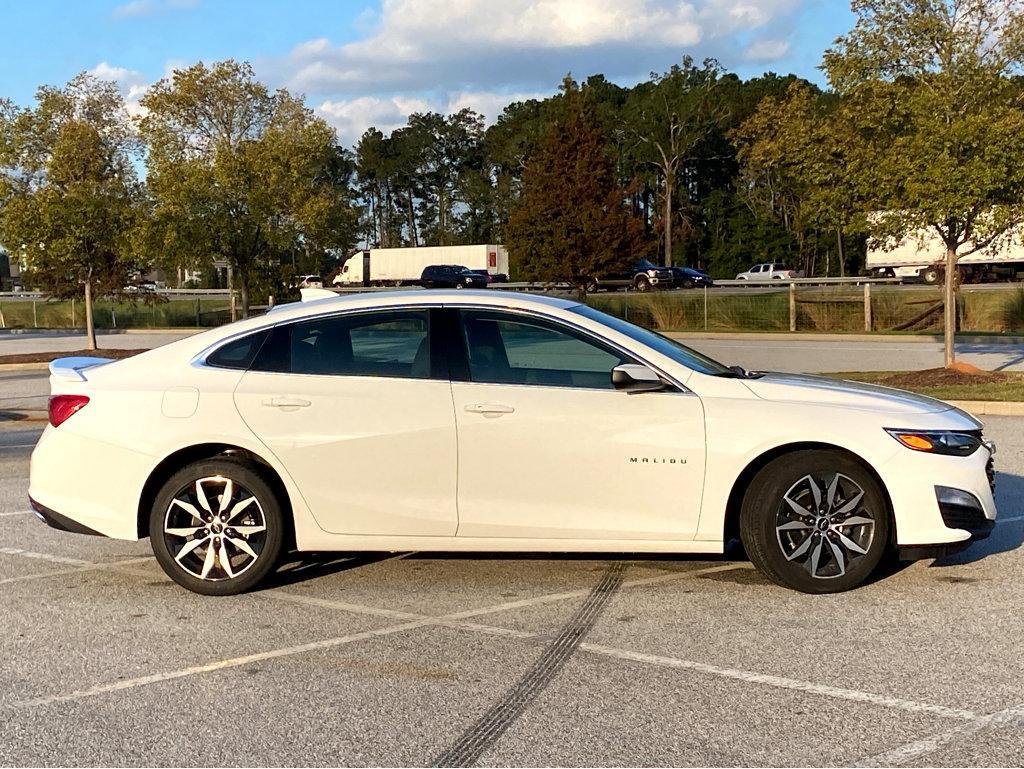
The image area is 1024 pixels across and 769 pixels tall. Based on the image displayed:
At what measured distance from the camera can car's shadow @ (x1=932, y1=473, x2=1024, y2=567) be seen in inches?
253

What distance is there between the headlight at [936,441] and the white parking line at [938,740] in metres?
1.66

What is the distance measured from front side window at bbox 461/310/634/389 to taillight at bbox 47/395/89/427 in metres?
2.16

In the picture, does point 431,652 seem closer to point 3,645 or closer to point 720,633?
point 720,633

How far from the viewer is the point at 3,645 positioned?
5066 mm

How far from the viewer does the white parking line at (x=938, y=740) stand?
3.69 m

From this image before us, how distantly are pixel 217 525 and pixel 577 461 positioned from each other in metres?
1.96

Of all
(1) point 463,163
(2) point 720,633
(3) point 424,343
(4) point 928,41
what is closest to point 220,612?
(3) point 424,343

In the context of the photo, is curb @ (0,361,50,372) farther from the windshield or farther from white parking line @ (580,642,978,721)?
white parking line @ (580,642,978,721)

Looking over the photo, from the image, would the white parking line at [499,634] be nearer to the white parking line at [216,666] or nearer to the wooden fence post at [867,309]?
the white parking line at [216,666]

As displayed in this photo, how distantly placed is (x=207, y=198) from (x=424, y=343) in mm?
21566

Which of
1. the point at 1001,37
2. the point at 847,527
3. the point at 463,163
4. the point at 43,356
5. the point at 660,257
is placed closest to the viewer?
the point at 847,527

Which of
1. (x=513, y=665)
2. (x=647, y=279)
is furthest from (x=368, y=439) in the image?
(x=647, y=279)

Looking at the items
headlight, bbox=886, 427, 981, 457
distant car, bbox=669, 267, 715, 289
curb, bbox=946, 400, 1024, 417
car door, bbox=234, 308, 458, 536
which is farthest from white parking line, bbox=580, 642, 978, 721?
distant car, bbox=669, 267, 715, 289

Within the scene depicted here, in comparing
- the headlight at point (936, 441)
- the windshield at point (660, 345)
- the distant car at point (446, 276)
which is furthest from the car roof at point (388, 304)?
the distant car at point (446, 276)
